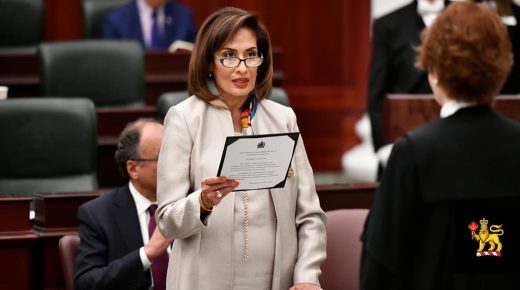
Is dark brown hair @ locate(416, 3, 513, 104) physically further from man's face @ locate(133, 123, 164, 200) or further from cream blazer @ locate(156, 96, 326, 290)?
man's face @ locate(133, 123, 164, 200)

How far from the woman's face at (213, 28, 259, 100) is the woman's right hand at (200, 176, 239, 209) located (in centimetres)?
33

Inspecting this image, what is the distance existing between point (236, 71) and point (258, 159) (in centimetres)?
30

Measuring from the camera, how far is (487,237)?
2.46 meters

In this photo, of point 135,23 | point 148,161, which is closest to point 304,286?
point 148,161

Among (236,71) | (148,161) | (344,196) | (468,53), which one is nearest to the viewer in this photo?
(468,53)

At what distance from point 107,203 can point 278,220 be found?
3.15 ft

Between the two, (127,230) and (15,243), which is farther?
(15,243)

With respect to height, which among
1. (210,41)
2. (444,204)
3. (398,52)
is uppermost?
(210,41)

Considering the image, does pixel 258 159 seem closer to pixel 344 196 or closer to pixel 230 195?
pixel 230 195

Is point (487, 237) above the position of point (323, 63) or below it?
below

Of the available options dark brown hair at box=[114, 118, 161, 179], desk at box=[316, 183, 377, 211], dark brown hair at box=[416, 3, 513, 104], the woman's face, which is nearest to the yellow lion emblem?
dark brown hair at box=[416, 3, 513, 104]

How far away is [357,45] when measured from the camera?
816 cm

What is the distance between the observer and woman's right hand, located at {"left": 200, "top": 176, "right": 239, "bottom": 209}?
8.82 ft

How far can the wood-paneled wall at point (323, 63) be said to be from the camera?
805 cm
